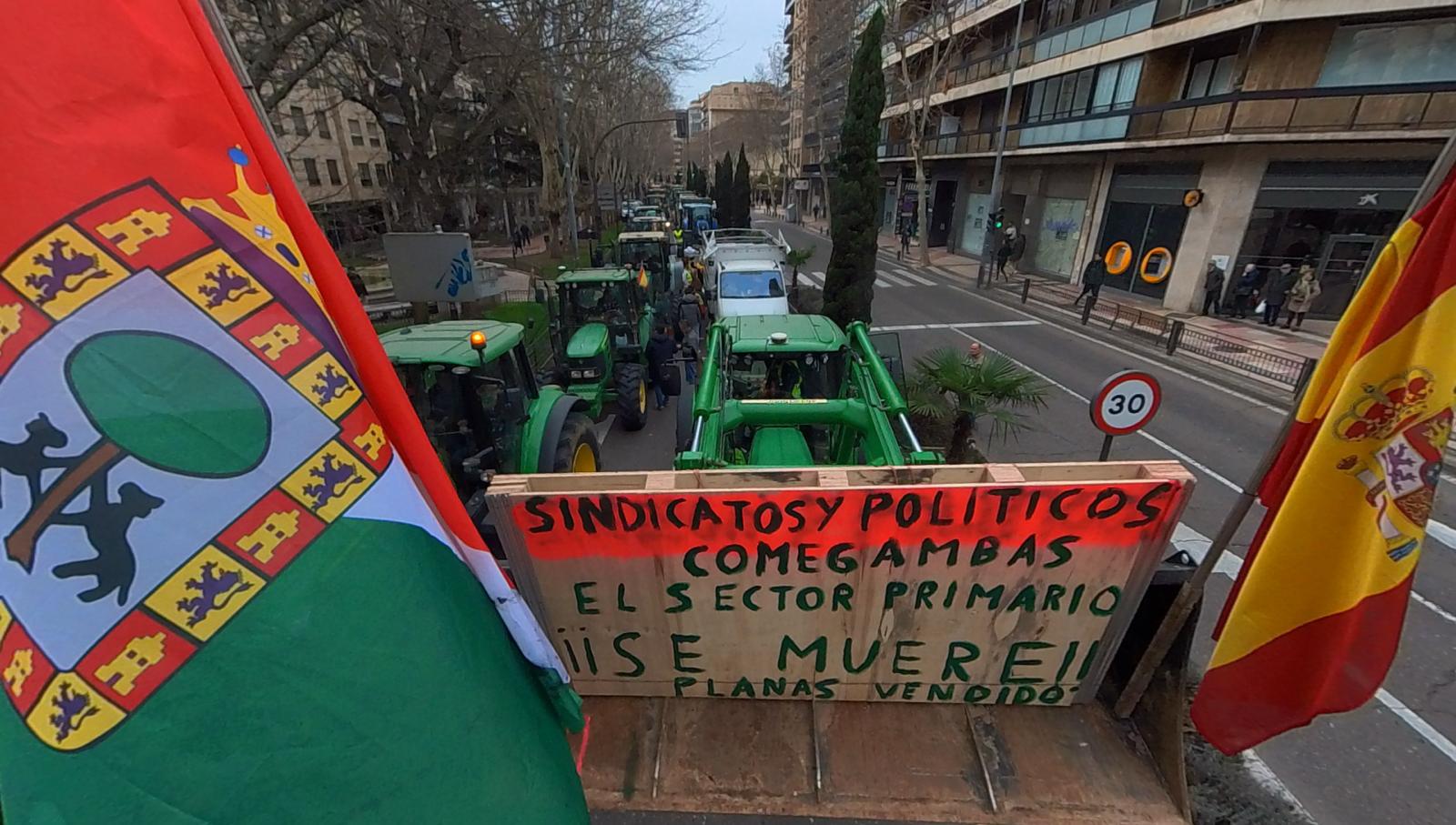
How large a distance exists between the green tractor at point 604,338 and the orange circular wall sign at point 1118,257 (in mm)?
18258

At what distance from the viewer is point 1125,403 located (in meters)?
4.53

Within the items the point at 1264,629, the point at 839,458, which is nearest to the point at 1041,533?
the point at 1264,629

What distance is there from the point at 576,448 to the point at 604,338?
3184 mm

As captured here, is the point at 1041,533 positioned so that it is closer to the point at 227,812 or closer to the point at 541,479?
the point at 541,479

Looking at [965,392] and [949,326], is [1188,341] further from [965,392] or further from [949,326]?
[965,392]

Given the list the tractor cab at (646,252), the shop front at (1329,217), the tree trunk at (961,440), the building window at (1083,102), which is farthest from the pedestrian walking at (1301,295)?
the tractor cab at (646,252)

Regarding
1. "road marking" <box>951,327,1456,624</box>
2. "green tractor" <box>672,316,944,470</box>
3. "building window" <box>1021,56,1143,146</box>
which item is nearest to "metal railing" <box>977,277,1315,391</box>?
"road marking" <box>951,327,1456,624</box>

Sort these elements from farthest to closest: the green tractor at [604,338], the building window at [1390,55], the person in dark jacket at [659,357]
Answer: the building window at [1390,55]
the person in dark jacket at [659,357]
the green tractor at [604,338]

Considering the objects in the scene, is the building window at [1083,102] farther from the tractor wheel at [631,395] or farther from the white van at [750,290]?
the tractor wheel at [631,395]

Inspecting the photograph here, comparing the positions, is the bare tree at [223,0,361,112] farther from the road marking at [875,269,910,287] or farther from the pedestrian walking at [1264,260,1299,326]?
the pedestrian walking at [1264,260,1299,326]

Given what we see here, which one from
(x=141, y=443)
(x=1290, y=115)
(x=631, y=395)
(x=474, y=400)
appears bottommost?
(x=631, y=395)

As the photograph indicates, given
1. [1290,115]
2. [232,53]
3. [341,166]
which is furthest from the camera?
[341,166]

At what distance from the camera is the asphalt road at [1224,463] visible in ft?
13.3

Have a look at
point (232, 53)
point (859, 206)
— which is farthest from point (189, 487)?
point (859, 206)
